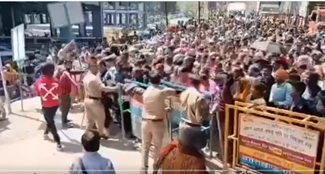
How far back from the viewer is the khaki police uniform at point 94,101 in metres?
2.52

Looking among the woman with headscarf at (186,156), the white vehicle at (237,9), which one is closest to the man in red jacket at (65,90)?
the white vehicle at (237,9)

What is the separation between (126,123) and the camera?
2748 mm

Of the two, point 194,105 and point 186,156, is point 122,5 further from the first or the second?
point 186,156

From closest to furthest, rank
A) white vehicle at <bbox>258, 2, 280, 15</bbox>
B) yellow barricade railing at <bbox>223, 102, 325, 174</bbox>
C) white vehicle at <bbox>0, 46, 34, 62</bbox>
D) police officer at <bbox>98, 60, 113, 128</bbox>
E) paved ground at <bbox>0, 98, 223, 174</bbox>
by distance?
1. yellow barricade railing at <bbox>223, 102, 325, 174</bbox>
2. white vehicle at <bbox>258, 2, 280, 15</bbox>
3. white vehicle at <bbox>0, 46, 34, 62</bbox>
4. paved ground at <bbox>0, 98, 223, 174</bbox>
5. police officer at <bbox>98, 60, 113, 128</bbox>

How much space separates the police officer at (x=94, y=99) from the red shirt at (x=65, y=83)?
10cm

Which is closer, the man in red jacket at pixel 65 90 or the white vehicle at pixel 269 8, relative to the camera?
the white vehicle at pixel 269 8

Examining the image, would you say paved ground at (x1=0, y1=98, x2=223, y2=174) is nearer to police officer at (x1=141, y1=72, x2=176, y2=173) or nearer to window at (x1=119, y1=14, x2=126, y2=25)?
police officer at (x1=141, y1=72, x2=176, y2=173)

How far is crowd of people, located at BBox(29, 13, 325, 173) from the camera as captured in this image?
2.12 meters

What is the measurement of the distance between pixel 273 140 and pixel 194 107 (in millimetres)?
415

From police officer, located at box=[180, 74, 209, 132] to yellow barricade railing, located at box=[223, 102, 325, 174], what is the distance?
0.13m

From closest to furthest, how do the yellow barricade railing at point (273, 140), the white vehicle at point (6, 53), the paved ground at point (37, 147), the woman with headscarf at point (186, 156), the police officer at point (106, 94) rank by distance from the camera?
the woman with headscarf at point (186, 156) → the yellow barricade railing at point (273, 140) → the white vehicle at point (6, 53) → the paved ground at point (37, 147) → the police officer at point (106, 94)

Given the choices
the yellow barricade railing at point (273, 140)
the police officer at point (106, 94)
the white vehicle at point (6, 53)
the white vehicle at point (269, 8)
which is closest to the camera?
the yellow barricade railing at point (273, 140)

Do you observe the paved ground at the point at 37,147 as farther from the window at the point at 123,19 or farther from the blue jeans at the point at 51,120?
the window at the point at 123,19

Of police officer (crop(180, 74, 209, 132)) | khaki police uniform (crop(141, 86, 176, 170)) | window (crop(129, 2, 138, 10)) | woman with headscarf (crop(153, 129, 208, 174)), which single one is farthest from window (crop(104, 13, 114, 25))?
woman with headscarf (crop(153, 129, 208, 174))
